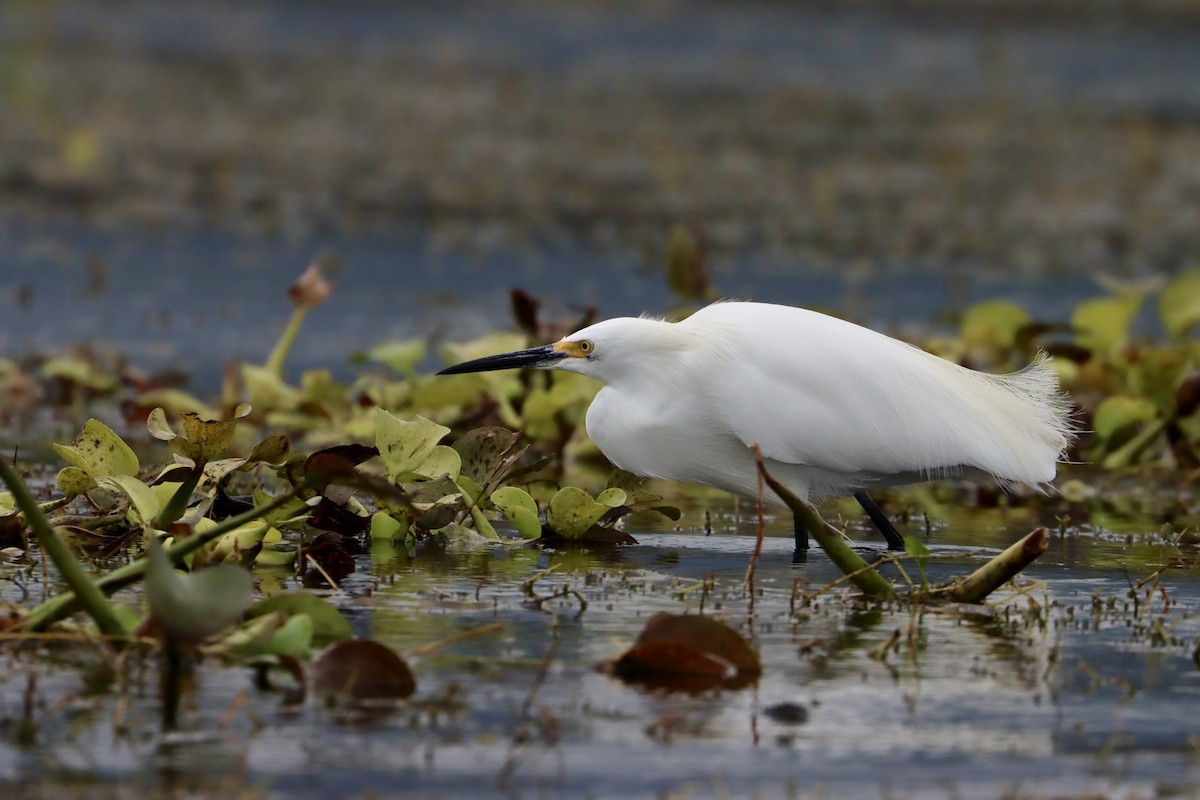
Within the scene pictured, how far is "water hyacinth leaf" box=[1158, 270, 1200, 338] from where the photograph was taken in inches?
313

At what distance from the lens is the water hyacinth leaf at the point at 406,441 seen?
15.9ft

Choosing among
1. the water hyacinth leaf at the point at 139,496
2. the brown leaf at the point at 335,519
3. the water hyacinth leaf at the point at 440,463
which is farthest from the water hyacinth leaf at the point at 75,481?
the water hyacinth leaf at the point at 440,463

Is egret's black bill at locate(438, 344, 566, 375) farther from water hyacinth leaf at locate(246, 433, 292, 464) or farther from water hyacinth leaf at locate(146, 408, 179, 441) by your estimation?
water hyacinth leaf at locate(146, 408, 179, 441)

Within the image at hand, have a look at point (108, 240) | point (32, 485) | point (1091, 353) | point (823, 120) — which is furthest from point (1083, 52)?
point (32, 485)

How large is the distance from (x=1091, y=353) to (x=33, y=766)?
6168 mm

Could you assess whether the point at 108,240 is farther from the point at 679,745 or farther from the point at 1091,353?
the point at 679,745

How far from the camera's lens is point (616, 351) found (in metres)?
4.93

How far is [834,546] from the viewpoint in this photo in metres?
3.99

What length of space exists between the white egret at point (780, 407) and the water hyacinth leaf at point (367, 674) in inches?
66.1

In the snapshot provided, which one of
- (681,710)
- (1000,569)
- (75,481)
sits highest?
(75,481)

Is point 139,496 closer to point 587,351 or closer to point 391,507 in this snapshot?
point 391,507

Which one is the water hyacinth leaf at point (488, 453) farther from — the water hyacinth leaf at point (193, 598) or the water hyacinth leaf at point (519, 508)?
the water hyacinth leaf at point (193, 598)

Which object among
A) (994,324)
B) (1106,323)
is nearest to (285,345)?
(994,324)

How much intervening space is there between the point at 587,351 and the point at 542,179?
35.3 feet
